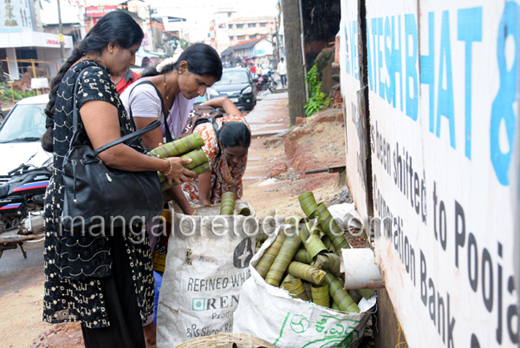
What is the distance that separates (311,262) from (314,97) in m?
7.95

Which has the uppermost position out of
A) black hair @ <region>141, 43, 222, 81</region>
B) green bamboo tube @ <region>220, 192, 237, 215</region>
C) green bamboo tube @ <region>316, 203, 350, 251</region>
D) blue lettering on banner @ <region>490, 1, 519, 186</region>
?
black hair @ <region>141, 43, 222, 81</region>

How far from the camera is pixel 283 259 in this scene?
251cm

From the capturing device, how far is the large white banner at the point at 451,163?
705 millimetres

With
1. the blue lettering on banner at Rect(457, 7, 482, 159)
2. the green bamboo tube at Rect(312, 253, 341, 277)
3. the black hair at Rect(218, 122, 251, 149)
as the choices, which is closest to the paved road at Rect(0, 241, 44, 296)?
the black hair at Rect(218, 122, 251, 149)

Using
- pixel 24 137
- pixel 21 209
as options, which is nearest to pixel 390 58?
pixel 21 209

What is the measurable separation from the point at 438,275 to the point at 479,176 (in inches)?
15.6

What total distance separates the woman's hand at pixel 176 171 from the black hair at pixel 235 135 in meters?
0.46

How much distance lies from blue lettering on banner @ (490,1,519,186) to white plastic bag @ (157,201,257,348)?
6.03 ft

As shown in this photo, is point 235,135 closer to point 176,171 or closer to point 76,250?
point 176,171

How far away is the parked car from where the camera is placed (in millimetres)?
16406

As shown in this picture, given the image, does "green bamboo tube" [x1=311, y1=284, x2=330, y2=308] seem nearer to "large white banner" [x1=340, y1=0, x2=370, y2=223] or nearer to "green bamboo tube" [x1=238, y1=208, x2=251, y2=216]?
"large white banner" [x1=340, y1=0, x2=370, y2=223]

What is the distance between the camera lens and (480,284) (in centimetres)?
83

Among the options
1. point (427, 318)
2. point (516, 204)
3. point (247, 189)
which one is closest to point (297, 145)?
point (247, 189)

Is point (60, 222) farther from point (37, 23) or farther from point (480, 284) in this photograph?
point (37, 23)
